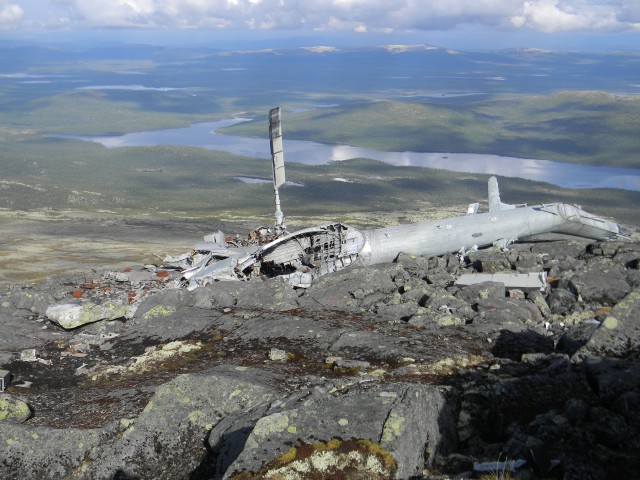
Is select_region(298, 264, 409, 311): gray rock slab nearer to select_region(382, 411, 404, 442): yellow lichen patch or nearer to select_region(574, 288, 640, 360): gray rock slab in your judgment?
select_region(574, 288, 640, 360): gray rock slab

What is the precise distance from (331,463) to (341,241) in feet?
60.0

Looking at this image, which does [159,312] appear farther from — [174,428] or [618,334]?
[618,334]

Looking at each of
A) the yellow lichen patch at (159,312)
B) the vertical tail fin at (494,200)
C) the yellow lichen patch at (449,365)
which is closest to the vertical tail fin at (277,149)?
the yellow lichen patch at (159,312)

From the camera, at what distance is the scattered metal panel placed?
22375 mm

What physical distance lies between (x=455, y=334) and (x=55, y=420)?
31.9 ft

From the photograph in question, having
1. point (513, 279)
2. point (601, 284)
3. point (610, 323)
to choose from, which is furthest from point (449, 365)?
point (601, 284)

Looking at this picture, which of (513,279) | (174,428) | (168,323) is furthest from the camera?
(513,279)

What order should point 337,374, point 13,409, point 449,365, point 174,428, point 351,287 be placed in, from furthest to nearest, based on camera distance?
1. point 351,287
2. point 337,374
3. point 449,365
4. point 13,409
5. point 174,428

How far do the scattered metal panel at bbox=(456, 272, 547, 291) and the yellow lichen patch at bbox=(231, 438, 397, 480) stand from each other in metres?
13.7

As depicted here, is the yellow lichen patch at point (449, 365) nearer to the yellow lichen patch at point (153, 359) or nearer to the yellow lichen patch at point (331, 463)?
the yellow lichen patch at point (331, 463)

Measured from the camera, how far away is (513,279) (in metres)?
23.0

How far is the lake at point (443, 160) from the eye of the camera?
456ft

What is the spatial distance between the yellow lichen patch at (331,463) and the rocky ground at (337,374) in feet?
0.07

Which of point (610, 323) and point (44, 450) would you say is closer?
point (44, 450)
